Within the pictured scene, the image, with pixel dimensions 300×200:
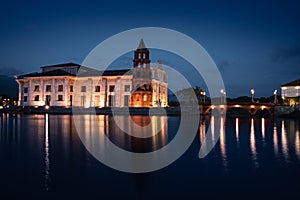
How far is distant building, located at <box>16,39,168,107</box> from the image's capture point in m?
64.9

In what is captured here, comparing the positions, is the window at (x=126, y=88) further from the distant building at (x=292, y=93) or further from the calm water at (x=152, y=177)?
the calm water at (x=152, y=177)

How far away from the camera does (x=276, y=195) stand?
725 cm

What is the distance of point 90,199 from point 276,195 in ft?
15.5

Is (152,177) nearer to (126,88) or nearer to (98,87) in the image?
(126,88)

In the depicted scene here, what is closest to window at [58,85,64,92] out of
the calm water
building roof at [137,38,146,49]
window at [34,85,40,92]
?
window at [34,85,40,92]

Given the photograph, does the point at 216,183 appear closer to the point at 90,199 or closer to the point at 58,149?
the point at 90,199

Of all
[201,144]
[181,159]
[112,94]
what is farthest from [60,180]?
[112,94]

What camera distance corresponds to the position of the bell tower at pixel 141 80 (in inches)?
2496

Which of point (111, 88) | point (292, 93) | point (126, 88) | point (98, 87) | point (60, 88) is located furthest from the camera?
point (60, 88)

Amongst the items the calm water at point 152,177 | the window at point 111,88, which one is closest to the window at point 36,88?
the window at point 111,88

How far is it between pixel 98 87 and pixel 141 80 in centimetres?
1243

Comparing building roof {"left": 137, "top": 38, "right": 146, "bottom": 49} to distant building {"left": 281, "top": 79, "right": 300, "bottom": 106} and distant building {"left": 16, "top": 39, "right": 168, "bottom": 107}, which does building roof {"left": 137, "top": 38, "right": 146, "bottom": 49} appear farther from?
distant building {"left": 281, "top": 79, "right": 300, "bottom": 106}

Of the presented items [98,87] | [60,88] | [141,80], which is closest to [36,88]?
[60,88]

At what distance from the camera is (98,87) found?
70.5 m
